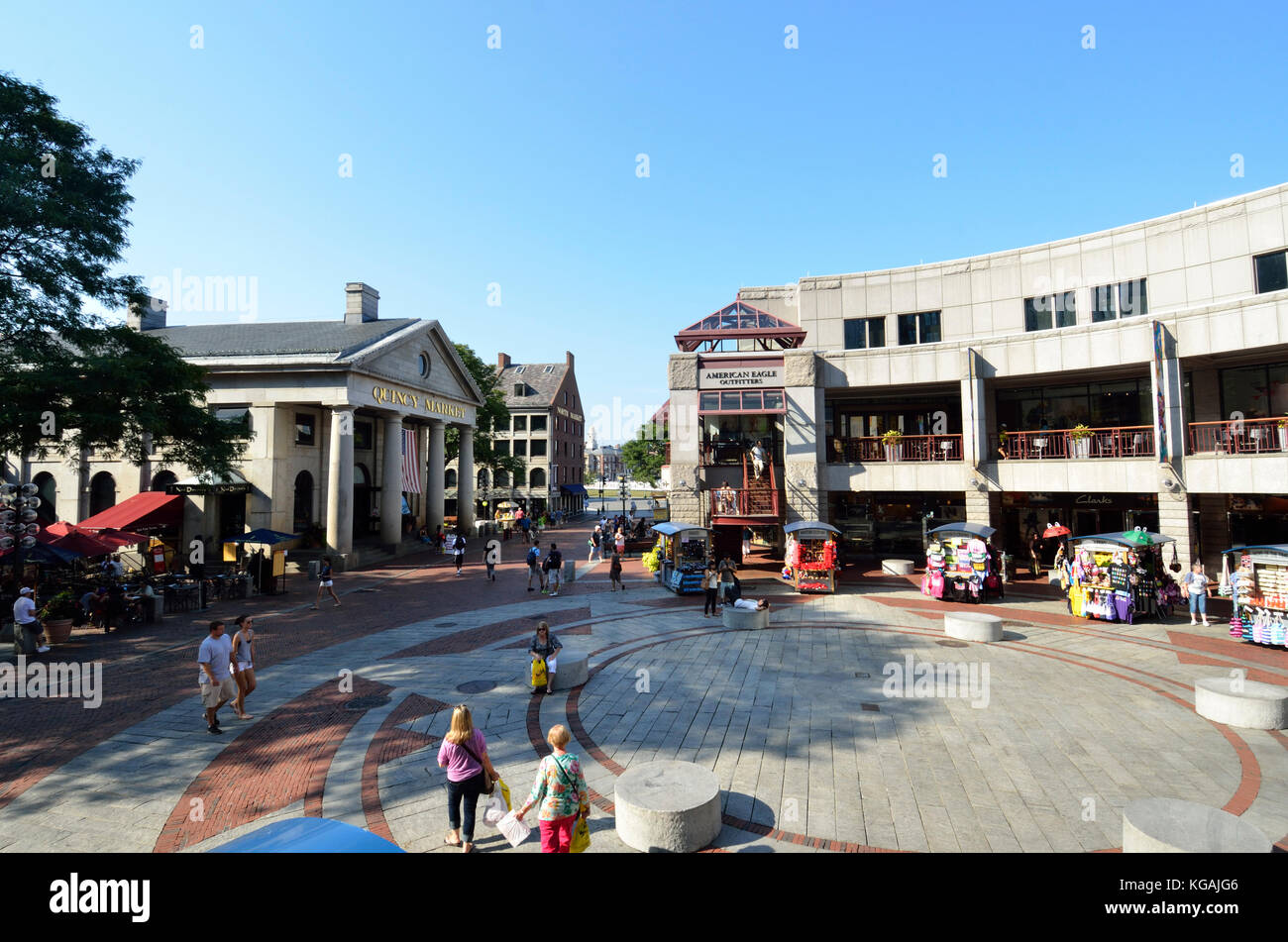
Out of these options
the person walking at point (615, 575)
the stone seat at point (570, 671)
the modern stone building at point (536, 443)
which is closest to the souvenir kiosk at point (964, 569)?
the person walking at point (615, 575)

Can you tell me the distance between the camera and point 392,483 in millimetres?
33344

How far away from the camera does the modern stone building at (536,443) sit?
219 feet

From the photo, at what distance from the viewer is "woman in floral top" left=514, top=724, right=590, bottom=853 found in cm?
575

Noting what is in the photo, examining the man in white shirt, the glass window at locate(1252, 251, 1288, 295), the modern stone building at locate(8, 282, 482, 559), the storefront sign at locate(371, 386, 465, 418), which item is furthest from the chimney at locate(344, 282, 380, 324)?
the glass window at locate(1252, 251, 1288, 295)

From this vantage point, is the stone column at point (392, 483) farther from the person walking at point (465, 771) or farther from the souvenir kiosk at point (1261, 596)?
the souvenir kiosk at point (1261, 596)

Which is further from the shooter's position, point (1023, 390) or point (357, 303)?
point (357, 303)

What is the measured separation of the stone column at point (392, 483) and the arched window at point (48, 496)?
717 inches

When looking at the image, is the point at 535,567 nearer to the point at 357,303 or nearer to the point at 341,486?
the point at 341,486

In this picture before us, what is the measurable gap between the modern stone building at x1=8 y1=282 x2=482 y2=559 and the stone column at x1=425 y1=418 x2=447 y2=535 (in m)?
0.51

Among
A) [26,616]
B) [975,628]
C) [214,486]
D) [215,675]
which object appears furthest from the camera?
[214,486]

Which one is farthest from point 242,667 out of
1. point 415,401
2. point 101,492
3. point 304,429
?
point 101,492

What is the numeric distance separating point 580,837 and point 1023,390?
29896 mm
